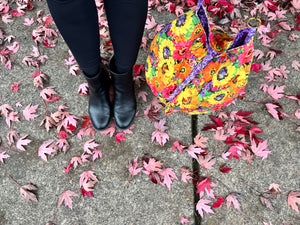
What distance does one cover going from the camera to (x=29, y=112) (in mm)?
1885

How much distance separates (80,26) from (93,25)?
0.09 meters

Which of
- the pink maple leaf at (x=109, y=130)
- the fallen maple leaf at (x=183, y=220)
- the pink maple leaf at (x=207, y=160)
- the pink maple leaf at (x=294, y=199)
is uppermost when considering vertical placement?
the pink maple leaf at (x=109, y=130)

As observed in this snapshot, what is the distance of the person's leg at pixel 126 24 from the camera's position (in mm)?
1121

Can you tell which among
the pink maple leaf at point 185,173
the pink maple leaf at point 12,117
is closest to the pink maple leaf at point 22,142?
the pink maple leaf at point 12,117

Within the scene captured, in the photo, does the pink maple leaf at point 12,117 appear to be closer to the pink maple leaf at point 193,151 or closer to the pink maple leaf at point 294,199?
the pink maple leaf at point 193,151

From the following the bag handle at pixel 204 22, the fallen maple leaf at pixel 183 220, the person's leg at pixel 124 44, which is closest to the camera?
the person's leg at pixel 124 44

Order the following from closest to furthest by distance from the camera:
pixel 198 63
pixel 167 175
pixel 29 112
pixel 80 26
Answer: pixel 80 26 < pixel 198 63 < pixel 167 175 < pixel 29 112

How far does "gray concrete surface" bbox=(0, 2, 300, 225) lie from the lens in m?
1.58

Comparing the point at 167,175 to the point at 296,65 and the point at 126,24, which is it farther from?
the point at 296,65

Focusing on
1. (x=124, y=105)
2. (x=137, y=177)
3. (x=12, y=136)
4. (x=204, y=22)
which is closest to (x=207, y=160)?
(x=137, y=177)

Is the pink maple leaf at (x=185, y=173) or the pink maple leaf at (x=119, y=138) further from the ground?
the pink maple leaf at (x=119, y=138)

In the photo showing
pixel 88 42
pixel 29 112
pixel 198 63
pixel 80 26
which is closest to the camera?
pixel 80 26

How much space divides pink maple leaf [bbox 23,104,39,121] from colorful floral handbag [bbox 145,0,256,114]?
101cm

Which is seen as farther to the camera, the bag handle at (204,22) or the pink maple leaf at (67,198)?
the pink maple leaf at (67,198)
